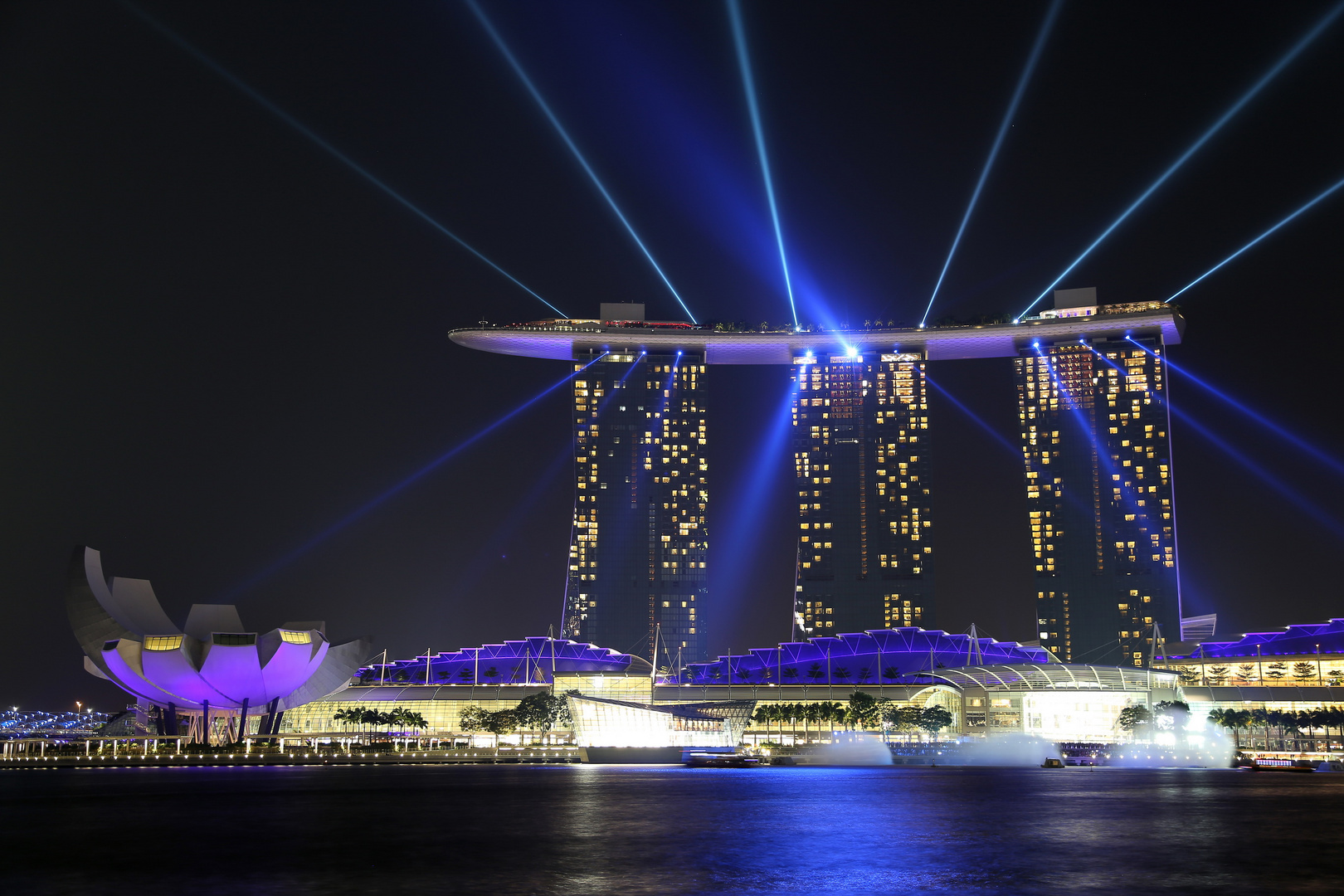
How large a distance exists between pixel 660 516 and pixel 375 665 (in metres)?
50.7

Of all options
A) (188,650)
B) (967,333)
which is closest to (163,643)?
(188,650)

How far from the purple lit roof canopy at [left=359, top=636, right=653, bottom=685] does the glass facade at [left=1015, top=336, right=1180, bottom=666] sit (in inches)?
2549

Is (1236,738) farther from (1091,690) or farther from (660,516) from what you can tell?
(660,516)

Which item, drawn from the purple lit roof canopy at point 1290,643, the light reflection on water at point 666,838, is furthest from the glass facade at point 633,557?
the light reflection on water at point 666,838

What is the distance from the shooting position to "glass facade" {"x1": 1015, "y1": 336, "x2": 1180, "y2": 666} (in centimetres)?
18012

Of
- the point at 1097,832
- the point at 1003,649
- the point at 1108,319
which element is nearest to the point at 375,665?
the point at 1003,649

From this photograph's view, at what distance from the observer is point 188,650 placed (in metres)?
106

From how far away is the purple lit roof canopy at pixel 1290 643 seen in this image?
502 feet

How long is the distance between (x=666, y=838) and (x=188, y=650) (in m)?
74.5

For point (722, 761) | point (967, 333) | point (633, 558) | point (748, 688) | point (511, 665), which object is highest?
point (967, 333)

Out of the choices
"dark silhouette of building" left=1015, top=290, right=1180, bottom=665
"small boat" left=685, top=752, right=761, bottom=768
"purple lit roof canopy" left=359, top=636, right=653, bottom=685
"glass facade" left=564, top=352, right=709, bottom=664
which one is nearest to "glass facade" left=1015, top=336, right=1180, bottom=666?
"dark silhouette of building" left=1015, top=290, right=1180, bottom=665

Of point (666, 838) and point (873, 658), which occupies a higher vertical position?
point (873, 658)

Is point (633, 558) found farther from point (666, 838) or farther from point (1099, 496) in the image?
point (666, 838)

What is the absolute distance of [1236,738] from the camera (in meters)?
135
